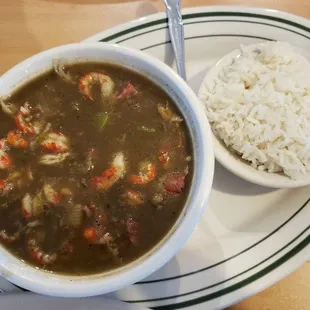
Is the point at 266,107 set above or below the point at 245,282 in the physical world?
above

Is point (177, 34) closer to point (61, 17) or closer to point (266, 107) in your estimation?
point (266, 107)

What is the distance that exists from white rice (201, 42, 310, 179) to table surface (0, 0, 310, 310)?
36cm

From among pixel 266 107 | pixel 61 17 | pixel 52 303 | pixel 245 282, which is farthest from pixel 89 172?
pixel 61 17

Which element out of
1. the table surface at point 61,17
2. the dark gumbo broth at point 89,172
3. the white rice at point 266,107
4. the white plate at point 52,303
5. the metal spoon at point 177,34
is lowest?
the white plate at point 52,303

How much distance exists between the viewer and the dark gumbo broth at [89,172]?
109cm

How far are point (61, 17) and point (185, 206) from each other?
3.78 feet

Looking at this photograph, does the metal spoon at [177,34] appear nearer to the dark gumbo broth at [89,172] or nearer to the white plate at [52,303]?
the dark gumbo broth at [89,172]

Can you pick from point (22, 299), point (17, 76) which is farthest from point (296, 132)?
point (22, 299)

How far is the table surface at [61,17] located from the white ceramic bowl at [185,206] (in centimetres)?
56

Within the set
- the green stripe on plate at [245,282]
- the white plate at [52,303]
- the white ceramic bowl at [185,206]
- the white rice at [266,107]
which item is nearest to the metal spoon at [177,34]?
the white rice at [266,107]

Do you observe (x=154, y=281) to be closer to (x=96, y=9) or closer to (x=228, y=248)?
(x=228, y=248)

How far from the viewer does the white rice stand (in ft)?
4.72

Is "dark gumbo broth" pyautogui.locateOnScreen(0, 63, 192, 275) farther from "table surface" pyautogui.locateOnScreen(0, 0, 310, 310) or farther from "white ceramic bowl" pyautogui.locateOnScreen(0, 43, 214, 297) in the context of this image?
"table surface" pyautogui.locateOnScreen(0, 0, 310, 310)

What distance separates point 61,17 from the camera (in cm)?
181
